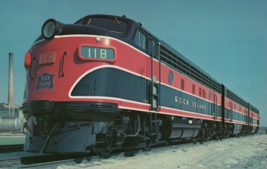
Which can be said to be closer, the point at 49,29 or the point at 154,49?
the point at 49,29

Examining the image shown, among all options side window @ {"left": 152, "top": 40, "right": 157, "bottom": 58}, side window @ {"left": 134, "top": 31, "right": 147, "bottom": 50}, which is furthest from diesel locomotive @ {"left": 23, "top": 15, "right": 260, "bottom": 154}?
side window @ {"left": 152, "top": 40, "right": 157, "bottom": 58}

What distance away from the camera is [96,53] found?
7754mm

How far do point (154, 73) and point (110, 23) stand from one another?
2400 millimetres

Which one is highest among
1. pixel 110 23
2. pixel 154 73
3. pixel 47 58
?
pixel 110 23

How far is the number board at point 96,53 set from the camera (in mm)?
7695

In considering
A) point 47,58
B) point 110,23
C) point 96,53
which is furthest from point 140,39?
point 47,58

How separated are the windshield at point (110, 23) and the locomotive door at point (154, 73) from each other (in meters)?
1.51

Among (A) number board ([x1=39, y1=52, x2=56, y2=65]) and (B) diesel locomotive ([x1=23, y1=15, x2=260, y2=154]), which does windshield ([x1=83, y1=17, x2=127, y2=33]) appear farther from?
(A) number board ([x1=39, y1=52, x2=56, y2=65])

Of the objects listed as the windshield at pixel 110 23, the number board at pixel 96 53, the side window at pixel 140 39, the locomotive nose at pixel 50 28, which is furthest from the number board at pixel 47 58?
the side window at pixel 140 39

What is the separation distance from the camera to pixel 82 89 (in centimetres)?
754

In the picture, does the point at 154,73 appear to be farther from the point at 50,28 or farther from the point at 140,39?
the point at 50,28

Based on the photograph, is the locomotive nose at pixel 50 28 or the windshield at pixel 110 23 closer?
the locomotive nose at pixel 50 28

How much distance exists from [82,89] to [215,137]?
15.1 meters

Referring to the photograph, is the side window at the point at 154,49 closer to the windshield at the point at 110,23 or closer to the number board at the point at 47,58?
the windshield at the point at 110,23
